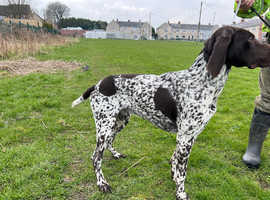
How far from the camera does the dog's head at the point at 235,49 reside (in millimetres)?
2076

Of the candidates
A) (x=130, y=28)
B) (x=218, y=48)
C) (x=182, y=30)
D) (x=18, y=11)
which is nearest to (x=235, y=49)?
(x=218, y=48)

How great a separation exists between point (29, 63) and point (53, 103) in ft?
20.2

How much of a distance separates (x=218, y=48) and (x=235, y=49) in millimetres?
199

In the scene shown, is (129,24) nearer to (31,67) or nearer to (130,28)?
(130,28)

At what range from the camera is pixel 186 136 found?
249 cm

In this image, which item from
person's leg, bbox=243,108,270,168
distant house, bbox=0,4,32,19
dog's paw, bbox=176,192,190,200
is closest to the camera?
dog's paw, bbox=176,192,190,200

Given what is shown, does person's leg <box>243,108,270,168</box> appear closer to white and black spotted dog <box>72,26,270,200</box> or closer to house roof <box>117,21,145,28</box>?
white and black spotted dog <box>72,26,270,200</box>

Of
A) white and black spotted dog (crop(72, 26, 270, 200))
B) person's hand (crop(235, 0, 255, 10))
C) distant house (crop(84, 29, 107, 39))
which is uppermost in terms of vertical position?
distant house (crop(84, 29, 107, 39))

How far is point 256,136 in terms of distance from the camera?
3301 mm

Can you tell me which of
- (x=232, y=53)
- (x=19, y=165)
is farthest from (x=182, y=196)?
(x=19, y=165)

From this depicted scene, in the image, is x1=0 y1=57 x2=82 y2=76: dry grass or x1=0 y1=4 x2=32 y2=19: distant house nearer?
x1=0 y1=57 x2=82 y2=76: dry grass

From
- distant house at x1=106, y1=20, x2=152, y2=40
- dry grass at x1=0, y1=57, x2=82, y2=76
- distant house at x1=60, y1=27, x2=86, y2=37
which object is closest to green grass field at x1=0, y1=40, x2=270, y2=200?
dry grass at x1=0, y1=57, x2=82, y2=76

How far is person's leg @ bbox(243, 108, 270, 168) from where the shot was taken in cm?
318

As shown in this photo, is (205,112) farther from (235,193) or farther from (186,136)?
(235,193)
